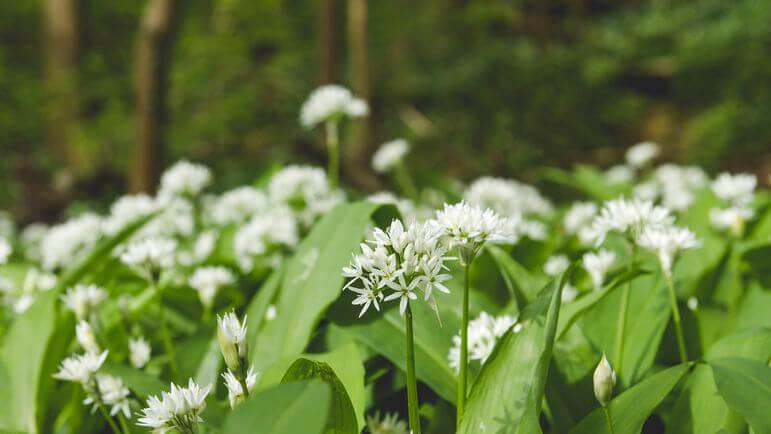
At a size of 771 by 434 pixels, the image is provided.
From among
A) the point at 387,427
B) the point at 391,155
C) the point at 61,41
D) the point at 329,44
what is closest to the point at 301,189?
the point at 391,155

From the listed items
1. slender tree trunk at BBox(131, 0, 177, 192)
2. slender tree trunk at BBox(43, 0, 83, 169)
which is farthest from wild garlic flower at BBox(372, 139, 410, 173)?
slender tree trunk at BBox(43, 0, 83, 169)

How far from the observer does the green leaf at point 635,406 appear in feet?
3.35

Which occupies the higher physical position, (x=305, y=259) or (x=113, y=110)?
(x=113, y=110)

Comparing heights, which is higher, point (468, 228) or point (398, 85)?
point (398, 85)

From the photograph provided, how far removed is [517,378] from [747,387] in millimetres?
358

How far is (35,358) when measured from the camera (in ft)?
5.29

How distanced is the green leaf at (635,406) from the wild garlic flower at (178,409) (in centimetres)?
59

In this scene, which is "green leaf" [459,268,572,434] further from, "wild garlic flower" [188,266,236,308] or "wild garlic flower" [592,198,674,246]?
"wild garlic flower" [188,266,236,308]

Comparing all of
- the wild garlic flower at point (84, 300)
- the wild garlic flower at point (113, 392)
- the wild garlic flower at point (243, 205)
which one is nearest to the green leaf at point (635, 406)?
the wild garlic flower at point (113, 392)

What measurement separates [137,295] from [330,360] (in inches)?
47.1

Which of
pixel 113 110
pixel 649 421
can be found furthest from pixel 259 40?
pixel 649 421

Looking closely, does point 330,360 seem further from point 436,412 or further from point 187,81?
point 187,81

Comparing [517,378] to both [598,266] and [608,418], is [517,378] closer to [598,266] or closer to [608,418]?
[608,418]

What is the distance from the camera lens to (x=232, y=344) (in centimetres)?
95
